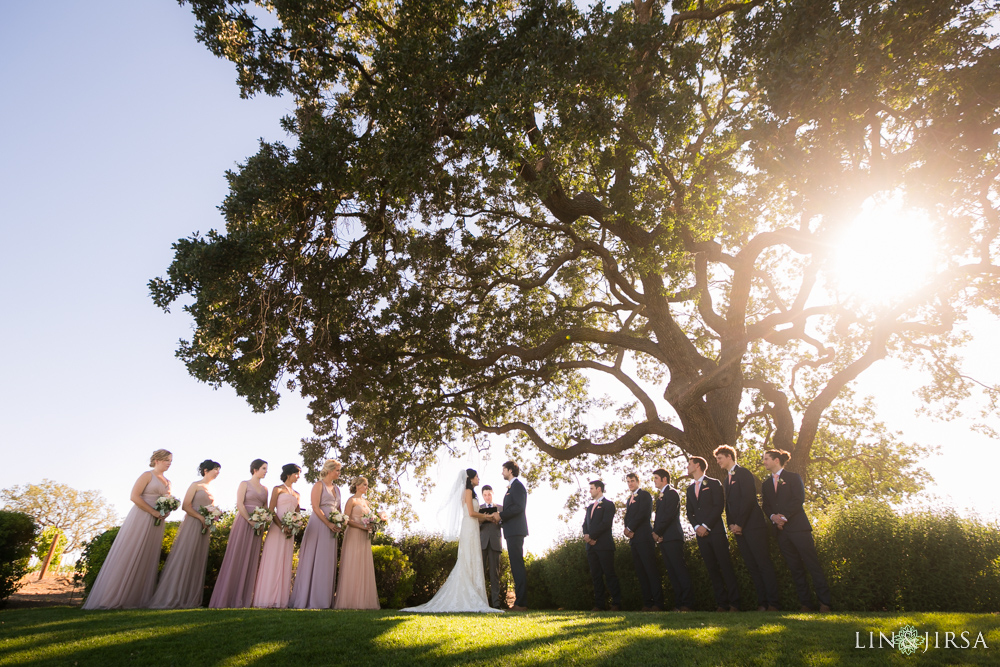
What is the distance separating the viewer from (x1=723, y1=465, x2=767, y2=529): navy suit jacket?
7812mm

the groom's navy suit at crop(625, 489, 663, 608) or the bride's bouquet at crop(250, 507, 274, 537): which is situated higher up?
the bride's bouquet at crop(250, 507, 274, 537)

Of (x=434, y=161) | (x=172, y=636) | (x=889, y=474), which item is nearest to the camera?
(x=172, y=636)

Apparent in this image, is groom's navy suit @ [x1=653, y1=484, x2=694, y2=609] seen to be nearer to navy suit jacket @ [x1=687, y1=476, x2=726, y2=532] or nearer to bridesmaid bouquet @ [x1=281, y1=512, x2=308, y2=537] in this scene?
navy suit jacket @ [x1=687, y1=476, x2=726, y2=532]

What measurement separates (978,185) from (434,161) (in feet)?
33.3

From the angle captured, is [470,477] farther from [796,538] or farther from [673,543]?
[796,538]

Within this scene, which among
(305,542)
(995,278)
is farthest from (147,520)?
(995,278)

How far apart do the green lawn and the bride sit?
8.59 ft

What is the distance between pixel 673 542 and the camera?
8.51 meters

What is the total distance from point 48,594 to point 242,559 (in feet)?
19.1

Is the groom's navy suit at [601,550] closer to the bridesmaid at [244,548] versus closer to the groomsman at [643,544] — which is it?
the groomsman at [643,544]

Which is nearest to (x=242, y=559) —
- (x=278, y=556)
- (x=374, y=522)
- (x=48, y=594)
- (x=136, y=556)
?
(x=278, y=556)

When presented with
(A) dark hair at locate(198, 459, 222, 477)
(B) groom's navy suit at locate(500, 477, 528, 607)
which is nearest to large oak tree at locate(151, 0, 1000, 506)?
(A) dark hair at locate(198, 459, 222, 477)

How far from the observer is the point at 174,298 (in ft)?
28.6

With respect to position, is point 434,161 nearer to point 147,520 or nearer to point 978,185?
point 147,520
